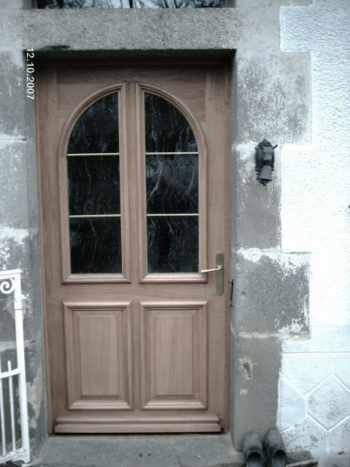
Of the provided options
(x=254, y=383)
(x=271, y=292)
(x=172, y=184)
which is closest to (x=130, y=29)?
(x=172, y=184)

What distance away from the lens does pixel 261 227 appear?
264cm

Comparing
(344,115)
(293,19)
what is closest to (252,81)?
(293,19)

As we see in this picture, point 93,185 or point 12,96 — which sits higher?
point 12,96

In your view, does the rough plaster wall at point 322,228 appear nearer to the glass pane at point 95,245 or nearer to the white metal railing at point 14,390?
the glass pane at point 95,245

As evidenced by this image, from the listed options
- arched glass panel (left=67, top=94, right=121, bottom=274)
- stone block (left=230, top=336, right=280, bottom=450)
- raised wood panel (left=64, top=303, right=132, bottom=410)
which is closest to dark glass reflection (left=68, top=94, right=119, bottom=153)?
arched glass panel (left=67, top=94, right=121, bottom=274)

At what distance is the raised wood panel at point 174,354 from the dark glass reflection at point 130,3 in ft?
6.21

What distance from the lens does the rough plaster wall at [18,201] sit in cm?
252

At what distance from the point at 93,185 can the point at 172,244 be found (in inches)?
25.3

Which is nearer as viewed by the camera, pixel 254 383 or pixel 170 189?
pixel 254 383

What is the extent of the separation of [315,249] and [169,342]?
3.70ft

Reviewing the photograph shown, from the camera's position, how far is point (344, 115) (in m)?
2.57
